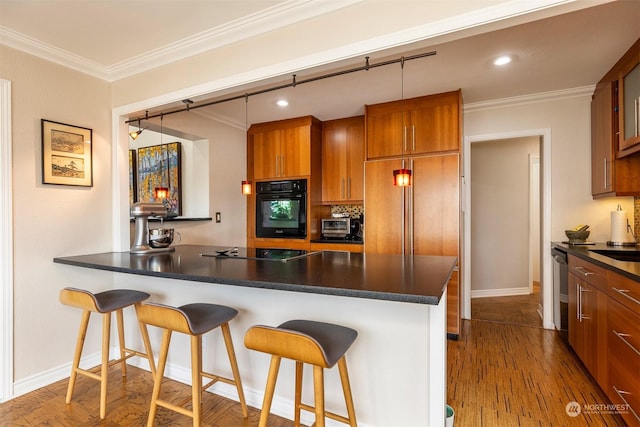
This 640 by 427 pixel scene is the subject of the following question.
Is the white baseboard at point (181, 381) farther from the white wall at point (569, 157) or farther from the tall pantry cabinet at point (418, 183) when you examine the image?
the white wall at point (569, 157)

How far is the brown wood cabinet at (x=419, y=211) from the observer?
3068 mm

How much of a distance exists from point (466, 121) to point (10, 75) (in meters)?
3.95

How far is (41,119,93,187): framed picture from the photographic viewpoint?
2299 millimetres

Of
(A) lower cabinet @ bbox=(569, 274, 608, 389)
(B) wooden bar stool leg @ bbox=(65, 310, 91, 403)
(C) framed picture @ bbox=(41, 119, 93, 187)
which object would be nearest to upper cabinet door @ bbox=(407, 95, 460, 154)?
(A) lower cabinet @ bbox=(569, 274, 608, 389)

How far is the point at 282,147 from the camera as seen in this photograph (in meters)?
4.11

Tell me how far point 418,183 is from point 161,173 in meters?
3.08

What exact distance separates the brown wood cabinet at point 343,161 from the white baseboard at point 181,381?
2.47 meters

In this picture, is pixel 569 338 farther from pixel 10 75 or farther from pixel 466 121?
pixel 10 75

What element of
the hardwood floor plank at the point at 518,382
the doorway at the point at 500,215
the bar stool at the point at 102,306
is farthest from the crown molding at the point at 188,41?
the doorway at the point at 500,215

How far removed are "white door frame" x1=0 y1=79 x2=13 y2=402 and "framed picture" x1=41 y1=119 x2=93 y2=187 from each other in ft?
0.65

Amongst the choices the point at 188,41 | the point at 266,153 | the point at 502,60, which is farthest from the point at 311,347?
the point at 266,153

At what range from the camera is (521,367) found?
8.39ft

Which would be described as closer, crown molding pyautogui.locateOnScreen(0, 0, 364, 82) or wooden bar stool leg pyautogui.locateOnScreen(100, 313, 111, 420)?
crown molding pyautogui.locateOnScreen(0, 0, 364, 82)

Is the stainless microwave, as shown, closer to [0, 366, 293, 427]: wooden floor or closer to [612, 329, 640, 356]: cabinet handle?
[0, 366, 293, 427]: wooden floor
